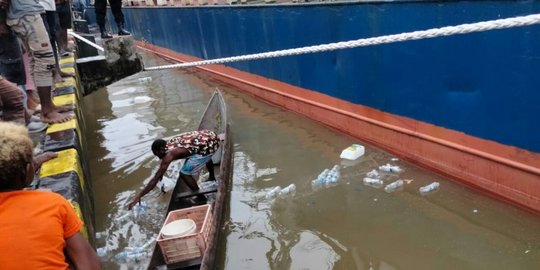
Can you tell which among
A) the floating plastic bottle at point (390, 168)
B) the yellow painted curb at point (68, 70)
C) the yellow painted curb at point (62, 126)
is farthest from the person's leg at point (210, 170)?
the yellow painted curb at point (68, 70)

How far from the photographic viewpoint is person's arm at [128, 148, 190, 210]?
512 cm

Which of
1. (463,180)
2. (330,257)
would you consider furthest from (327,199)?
(463,180)

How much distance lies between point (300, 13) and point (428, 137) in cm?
327

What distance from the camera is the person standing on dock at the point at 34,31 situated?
4.93 metres

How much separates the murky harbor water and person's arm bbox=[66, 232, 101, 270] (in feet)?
7.32

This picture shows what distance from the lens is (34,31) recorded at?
200 inches

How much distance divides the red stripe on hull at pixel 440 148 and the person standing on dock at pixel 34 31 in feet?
13.3

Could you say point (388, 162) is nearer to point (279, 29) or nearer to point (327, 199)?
point (327, 199)

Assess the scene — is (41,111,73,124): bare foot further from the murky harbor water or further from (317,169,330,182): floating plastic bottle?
(317,169,330,182): floating plastic bottle

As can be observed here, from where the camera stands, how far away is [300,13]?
306 inches

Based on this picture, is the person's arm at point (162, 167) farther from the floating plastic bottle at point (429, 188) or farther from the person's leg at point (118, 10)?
the person's leg at point (118, 10)

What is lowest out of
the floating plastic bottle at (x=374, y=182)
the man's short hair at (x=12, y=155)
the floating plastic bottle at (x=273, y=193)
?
the floating plastic bottle at (x=273, y=193)

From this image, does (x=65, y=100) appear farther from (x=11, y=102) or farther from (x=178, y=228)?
(x=178, y=228)

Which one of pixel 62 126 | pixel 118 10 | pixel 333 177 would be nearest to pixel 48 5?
pixel 118 10
